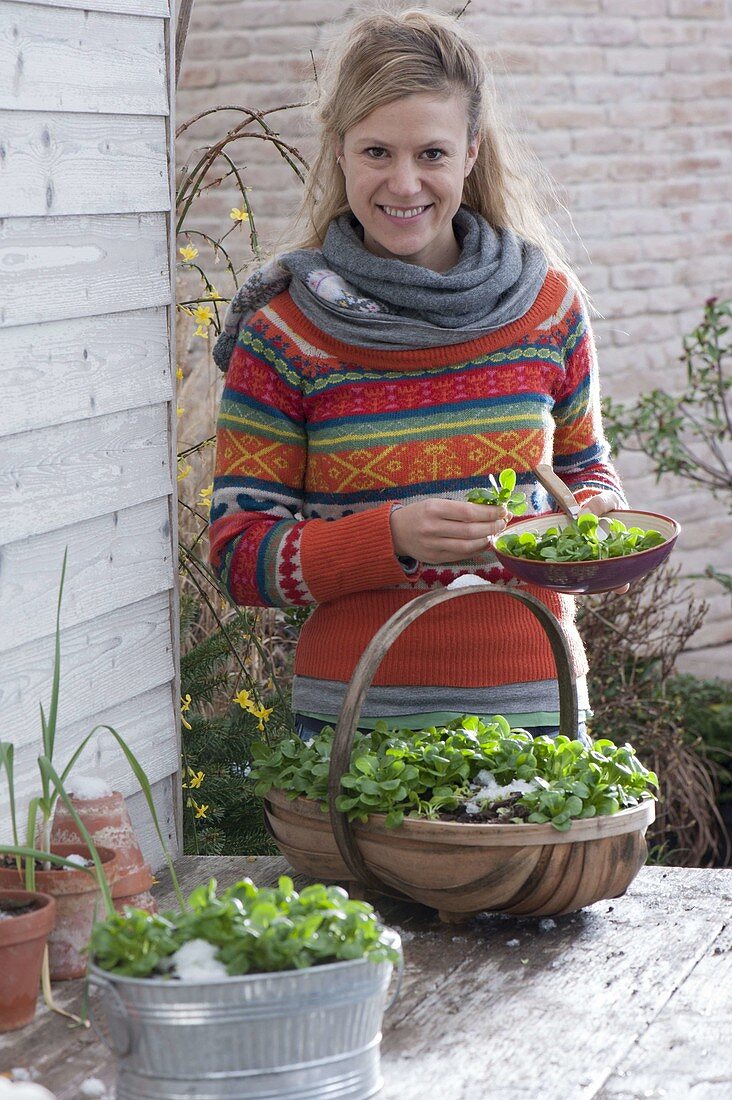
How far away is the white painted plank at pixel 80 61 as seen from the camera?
1.66m

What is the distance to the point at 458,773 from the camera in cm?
172

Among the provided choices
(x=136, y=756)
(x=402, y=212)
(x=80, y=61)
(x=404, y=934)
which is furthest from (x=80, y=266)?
(x=404, y=934)

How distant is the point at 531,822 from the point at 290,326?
2.71ft

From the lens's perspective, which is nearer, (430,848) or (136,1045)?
(136,1045)

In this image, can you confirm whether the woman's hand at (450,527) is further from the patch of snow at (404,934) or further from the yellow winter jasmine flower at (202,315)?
the yellow winter jasmine flower at (202,315)

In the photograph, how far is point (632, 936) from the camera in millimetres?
1711

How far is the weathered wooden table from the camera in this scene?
1350 millimetres

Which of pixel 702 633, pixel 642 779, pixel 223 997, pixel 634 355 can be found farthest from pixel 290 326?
pixel 702 633

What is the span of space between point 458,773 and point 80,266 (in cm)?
79

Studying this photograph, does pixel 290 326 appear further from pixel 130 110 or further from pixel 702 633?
pixel 702 633

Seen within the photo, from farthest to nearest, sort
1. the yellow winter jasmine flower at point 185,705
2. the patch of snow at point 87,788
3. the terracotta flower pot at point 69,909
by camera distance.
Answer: the yellow winter jasmine flower at point 185,705, the patch of snow at point 87,788, the terracotta flower pot at point 69,909

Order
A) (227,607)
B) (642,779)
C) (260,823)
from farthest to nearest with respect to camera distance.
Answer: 1. (227,607)
2. (260,823)
3. (642,779)

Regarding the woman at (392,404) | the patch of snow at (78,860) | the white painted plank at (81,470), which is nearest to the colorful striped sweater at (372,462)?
the woman at (392,404)

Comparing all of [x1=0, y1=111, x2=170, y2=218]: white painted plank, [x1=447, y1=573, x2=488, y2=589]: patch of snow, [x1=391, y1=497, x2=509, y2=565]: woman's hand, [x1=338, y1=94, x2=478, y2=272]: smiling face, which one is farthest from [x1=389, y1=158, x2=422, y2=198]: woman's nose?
[x1=447, y1=573, x2=488, y2=589]: patch of snow
